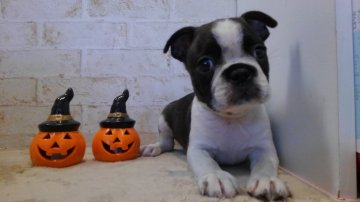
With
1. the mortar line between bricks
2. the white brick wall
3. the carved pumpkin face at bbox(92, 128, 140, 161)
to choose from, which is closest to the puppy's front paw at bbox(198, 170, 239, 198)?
the carved pumpkin face at bbox(92, 128, 140, 161)

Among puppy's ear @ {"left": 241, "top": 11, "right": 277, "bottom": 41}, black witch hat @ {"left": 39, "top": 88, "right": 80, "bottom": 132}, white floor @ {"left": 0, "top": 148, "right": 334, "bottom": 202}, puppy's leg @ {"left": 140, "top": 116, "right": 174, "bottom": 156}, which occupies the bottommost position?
white floor @ {"left": 0, "top": 148, "right": 334, "bottom": 202}

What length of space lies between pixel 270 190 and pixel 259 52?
20.9 inches

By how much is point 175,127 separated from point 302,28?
0.89 m

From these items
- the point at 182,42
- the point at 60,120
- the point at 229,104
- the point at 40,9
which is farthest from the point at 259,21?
the point at 40,9

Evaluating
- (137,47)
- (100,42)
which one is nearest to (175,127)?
(137,47)

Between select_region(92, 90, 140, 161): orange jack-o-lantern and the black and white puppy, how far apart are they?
288 mm

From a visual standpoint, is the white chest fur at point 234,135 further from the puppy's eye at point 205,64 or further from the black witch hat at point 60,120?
the black witch hat at point 60,120

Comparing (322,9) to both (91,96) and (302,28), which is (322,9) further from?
(91,96)

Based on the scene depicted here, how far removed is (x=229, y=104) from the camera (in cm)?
121

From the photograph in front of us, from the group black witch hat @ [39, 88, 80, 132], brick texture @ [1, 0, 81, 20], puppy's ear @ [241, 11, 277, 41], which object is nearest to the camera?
puppy's ear @ [241, 11, 277, 41]

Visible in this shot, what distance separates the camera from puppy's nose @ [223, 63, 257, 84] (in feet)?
3.87

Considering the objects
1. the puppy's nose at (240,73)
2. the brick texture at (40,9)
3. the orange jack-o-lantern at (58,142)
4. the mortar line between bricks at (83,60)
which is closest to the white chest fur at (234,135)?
the puppy's nose at (240,73)

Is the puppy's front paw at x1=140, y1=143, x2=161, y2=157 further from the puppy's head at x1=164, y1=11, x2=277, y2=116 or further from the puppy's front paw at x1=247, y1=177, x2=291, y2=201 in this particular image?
the puppy's front paw at x1=247, y1=177, x2=291, y2=201

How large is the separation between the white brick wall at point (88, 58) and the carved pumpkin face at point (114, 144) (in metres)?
0.61
